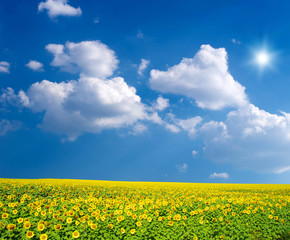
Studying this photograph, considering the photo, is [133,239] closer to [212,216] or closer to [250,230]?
[212,216]

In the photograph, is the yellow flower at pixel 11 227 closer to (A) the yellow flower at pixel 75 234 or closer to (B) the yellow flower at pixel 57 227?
(B) the yellow flower at pixel 57 227

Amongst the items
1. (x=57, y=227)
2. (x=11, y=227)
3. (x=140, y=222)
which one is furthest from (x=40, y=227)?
(x=140, y=222)

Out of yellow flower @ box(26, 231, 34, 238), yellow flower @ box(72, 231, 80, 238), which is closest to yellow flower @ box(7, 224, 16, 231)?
yellow flower @ box(26, 231, 34, 238)

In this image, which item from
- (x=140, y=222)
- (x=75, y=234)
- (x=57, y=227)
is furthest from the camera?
(x=140, y=222)

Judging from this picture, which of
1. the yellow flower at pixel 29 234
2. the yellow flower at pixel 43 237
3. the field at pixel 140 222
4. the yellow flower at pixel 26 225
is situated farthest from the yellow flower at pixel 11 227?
the yellow flower at pixel 43 237

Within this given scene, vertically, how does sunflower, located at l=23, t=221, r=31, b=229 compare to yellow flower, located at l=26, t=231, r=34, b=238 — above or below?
above

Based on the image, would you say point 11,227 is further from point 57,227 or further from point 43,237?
point 57,227

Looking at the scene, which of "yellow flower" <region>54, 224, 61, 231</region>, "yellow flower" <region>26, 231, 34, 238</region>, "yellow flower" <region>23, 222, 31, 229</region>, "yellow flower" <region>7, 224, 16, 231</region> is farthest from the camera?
"yellow flower" <region>54, 224, 61, 231</region>

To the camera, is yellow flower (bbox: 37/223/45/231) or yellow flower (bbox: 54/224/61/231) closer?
yellow flower (bbox: 37/223/45/231)

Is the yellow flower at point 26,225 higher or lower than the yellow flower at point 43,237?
higher

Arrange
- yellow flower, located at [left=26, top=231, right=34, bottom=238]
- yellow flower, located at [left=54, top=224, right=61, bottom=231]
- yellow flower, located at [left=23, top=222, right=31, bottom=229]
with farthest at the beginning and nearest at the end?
1. yellow flower, located at [left=54, top=224, right=61, bottom=231]
2. yellow flower, located at [left=23, top=222, right=31, bottom=229]
3. yellow flower, located at [left=26, top=231, right=34, bottom=238]

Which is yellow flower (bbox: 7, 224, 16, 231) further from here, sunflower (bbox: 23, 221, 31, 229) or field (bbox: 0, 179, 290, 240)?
sunflower (bbox: 23, 221, 31, 229)

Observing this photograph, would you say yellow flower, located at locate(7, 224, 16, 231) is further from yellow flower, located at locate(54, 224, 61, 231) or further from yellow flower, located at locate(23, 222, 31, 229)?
yellow flower, located at locate(54, 224, 61, 231)

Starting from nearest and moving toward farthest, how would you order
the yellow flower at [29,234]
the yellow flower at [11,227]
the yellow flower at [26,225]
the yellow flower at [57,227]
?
the yellow flower at [29,234] → the yellow flower at [11,227] → the yellow flower at [26,225] → the yellow flower at [57,227]
